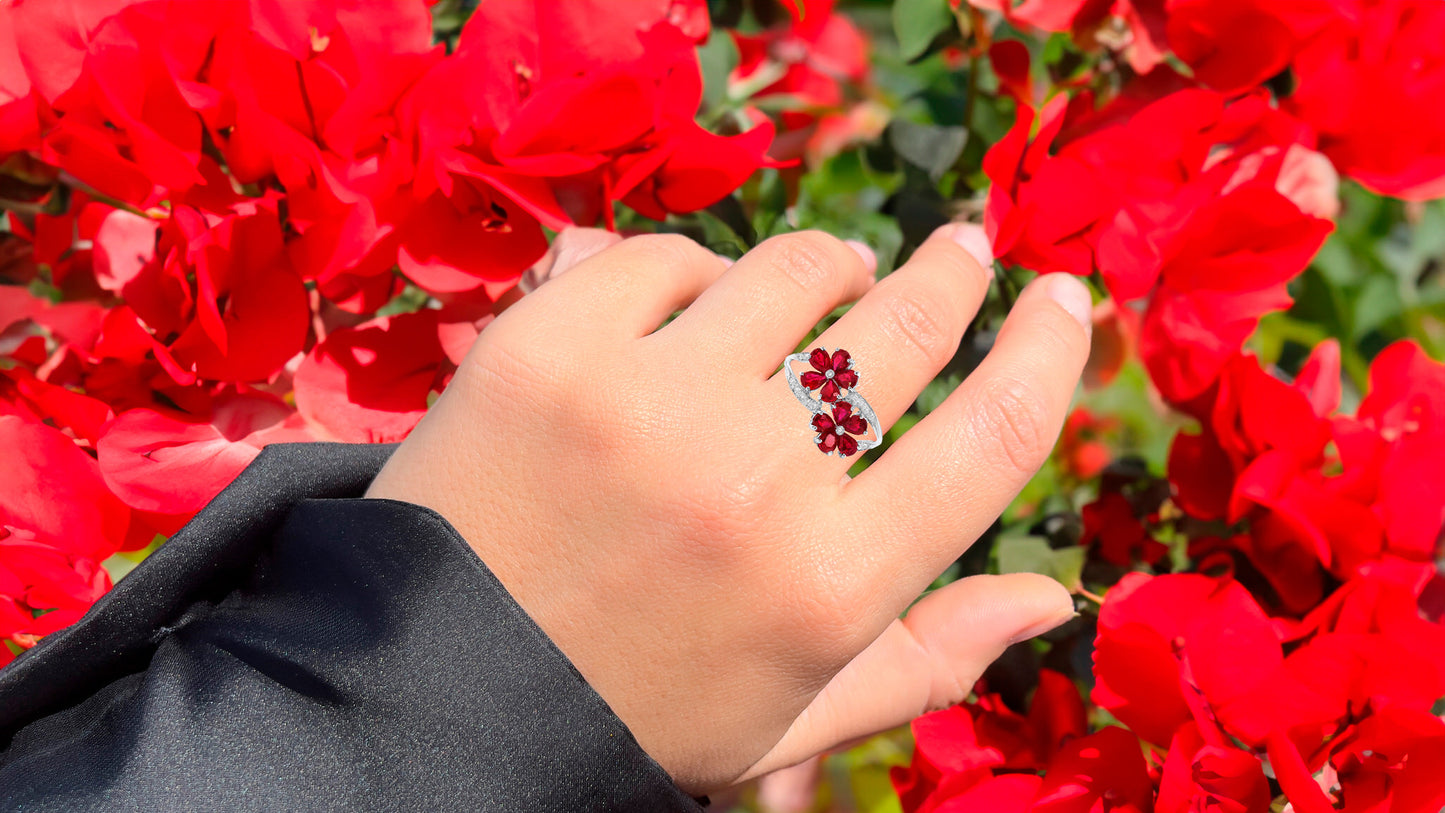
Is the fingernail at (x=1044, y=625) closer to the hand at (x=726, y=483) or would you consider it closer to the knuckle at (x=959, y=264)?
the hand at (x=726, y=483)

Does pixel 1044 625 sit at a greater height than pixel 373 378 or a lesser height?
lesser

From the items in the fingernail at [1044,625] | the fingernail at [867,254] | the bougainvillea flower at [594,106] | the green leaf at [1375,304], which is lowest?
the green leaf at [1375,304]

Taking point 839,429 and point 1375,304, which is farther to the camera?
point 1375,304

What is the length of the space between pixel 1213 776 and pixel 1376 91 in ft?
1.71

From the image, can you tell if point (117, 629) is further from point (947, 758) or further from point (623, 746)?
point (947, 758)

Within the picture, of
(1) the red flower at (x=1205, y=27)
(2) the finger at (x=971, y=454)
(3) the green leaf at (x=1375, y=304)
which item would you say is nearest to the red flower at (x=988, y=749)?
(2) the finger at (x=971, y=454)

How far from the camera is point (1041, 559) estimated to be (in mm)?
796

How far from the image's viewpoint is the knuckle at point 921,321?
60 cm

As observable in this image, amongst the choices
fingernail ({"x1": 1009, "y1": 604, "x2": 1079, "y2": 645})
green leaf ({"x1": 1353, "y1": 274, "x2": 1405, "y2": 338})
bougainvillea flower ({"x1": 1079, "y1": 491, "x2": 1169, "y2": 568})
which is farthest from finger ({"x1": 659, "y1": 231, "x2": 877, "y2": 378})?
green leaf ({"x1": 1353, "y1": 274, "x2": 1405, "y2": 338})

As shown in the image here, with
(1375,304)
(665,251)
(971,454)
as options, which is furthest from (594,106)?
(1375,304)

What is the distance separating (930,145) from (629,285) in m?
0.38

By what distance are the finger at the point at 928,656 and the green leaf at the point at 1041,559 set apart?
0.49 ft

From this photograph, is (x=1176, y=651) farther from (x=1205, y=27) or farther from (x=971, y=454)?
(x=1205, y=27)

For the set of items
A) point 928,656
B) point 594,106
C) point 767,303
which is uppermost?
point 594,106
